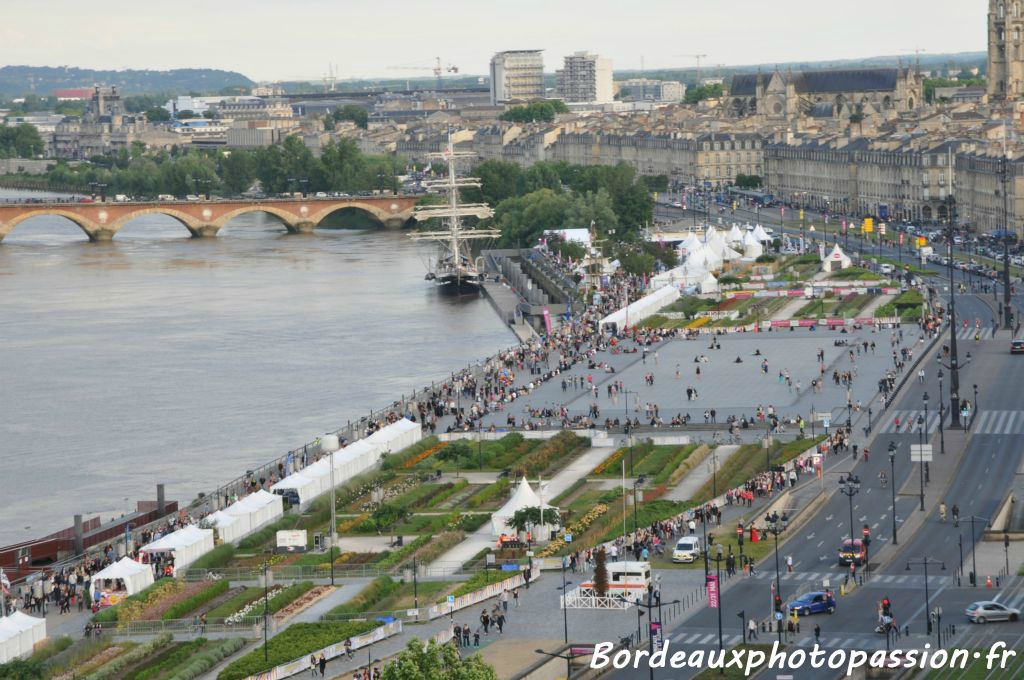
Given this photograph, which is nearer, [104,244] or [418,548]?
[418,548]

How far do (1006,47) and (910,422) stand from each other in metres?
119

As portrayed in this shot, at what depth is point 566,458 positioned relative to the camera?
55.9 m

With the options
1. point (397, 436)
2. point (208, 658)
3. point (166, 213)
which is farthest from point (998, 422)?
point (166, 213)

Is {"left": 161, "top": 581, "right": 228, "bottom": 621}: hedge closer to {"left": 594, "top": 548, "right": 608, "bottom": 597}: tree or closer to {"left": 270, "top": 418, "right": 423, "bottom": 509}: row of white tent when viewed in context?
{"left": 270, "top": 418, "right": 423, "bottom": 509}: row of white tent

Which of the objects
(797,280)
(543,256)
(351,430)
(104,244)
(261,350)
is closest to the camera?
(351,430)

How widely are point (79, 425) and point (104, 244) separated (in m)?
70.1

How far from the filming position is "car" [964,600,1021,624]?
37.8 metres

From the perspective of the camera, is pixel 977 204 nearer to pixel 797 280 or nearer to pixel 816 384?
pixel 797 280

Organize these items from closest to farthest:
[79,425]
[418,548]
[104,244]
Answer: [418,548] → [79,425] → [104,244]

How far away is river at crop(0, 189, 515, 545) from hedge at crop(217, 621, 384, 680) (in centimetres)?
1469

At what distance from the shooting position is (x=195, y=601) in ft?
141

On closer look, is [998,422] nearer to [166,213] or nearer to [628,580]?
[628,580]

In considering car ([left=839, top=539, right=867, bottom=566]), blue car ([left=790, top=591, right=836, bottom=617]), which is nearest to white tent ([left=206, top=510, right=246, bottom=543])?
car ([left=839, top=539, right=867, bottom=566])

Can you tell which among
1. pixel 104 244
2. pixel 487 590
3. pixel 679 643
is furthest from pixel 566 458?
pixel 104 244
